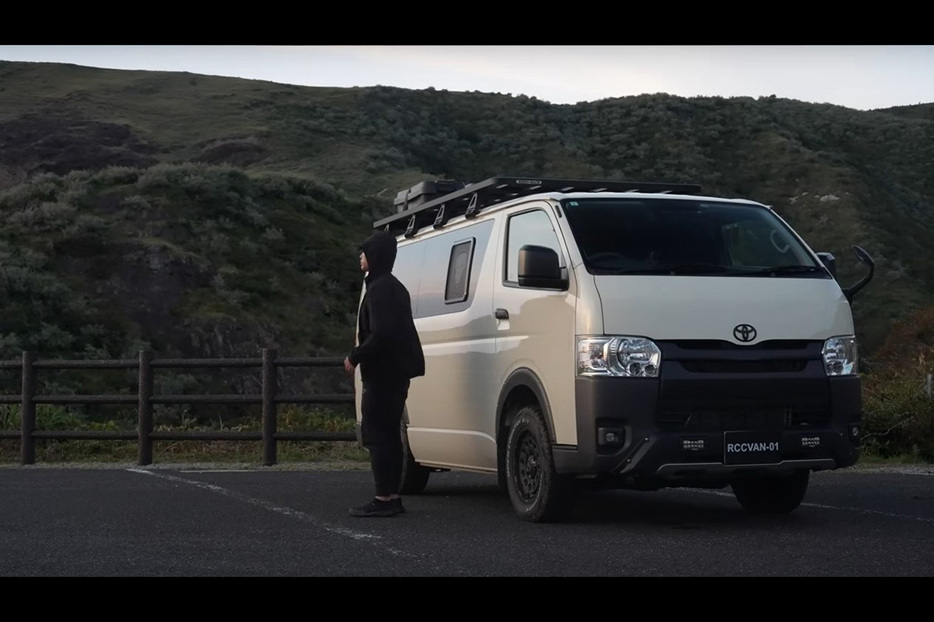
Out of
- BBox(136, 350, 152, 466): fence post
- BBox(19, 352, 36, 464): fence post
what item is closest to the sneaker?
BBox(136, 350, 152, 466): fence post

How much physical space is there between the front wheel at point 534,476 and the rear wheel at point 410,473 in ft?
7.09

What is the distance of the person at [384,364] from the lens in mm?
9961

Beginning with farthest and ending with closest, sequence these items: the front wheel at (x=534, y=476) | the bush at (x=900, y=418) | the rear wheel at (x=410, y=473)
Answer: the bush at (x=900, y=418) → the rear wheel at (x=410, y=473) → the front wheel at (x=534, y=476)

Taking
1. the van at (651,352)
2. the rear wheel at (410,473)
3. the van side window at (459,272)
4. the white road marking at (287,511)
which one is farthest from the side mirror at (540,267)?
the rear wheel at (410,473)

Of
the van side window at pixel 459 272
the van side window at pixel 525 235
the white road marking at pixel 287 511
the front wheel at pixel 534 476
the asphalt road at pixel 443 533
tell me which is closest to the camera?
the asphalt road at pixel 443 533

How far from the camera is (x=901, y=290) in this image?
52.5 m

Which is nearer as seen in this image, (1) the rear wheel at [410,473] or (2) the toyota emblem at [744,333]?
(2) the toyota emblem at [744,333]

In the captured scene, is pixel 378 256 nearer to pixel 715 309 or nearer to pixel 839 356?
pixel 715 309

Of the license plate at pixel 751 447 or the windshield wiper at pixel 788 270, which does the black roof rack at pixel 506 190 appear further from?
the license plate at pixel 751 447

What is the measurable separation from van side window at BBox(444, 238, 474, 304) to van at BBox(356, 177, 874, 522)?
0.57ft

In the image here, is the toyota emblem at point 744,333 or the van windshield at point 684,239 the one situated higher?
the van windshield at point 684,239

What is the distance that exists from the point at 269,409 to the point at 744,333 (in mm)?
8766
